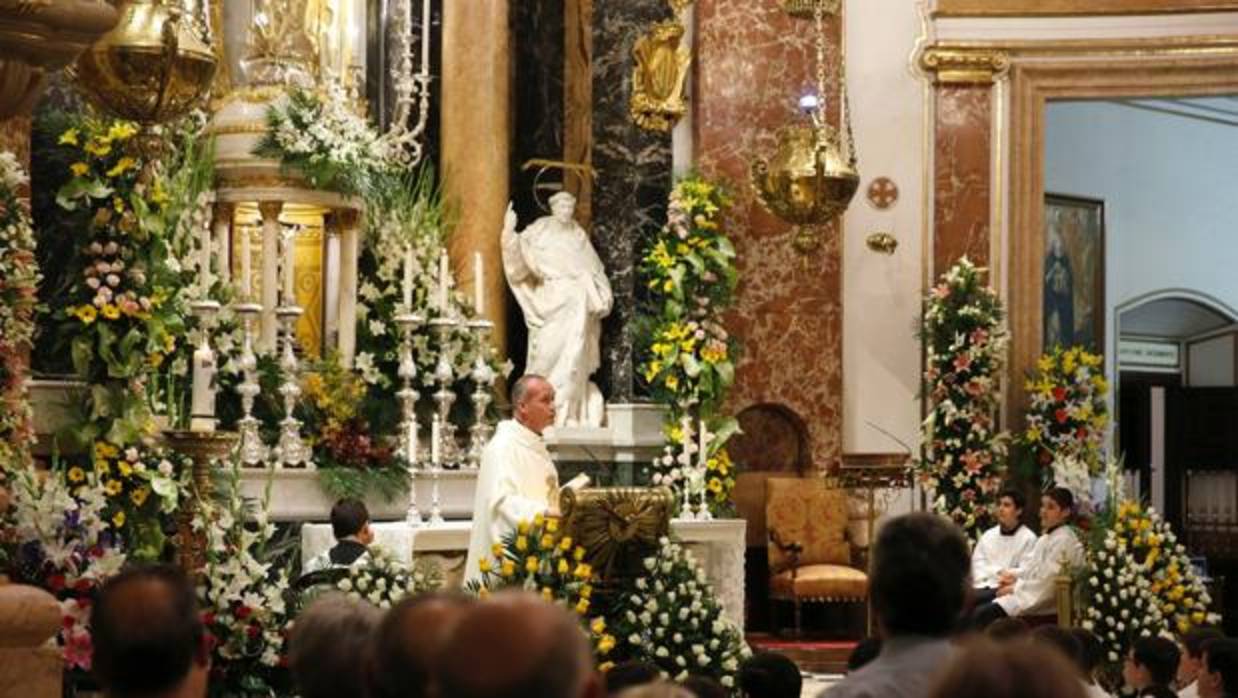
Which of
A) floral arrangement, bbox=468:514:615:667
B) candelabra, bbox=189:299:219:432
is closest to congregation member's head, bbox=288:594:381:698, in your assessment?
floral arrangement, bbox=468:514:615:667

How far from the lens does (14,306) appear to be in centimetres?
937

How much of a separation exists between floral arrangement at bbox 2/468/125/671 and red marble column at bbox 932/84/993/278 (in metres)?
10.1

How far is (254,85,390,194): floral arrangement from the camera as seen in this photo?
13.1 metres

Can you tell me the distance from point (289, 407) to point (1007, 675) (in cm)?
1004

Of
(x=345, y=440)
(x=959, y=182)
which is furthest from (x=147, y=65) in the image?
(x=959, y=182)

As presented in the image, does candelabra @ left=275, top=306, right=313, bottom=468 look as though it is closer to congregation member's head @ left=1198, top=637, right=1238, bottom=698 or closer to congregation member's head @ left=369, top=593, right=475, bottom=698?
congregation member's head @ left=1198, top=637, right=1238, bottom=698

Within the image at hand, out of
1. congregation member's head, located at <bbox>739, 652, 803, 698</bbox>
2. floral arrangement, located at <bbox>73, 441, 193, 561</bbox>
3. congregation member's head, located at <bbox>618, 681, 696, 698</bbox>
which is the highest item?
congregation member's head, located at <bbox>618, 681, 696, 698</bbox>

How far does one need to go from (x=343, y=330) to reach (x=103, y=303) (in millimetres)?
3185

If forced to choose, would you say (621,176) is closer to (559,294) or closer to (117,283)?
(559,294)

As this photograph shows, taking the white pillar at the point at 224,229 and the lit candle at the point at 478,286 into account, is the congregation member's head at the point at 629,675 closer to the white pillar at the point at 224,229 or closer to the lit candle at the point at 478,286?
the white pillar at the point at 224,229

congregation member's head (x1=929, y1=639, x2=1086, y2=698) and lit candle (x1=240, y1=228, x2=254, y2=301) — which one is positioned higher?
lit candle (x1=240, y1=228, x2=254, y2=301)

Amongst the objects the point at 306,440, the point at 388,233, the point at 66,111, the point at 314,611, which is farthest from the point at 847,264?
the point at 314,611

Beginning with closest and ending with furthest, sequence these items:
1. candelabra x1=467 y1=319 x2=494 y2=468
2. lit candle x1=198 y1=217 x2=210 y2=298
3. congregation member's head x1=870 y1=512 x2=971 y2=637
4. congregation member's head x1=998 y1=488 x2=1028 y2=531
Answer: congregation member's head x1=870 y1=512 x2=971 y2=637
lit candle x1=198 y1=217 x2=210 y2=298
congregation member's head x1=998 y1=488 x2=1028 y2=531
candelabra x1=467 y1=319 x2=494 y2=468

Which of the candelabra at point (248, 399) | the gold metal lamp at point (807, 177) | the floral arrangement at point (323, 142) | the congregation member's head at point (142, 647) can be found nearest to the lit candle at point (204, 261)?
the candelabra at point (248, 399)
